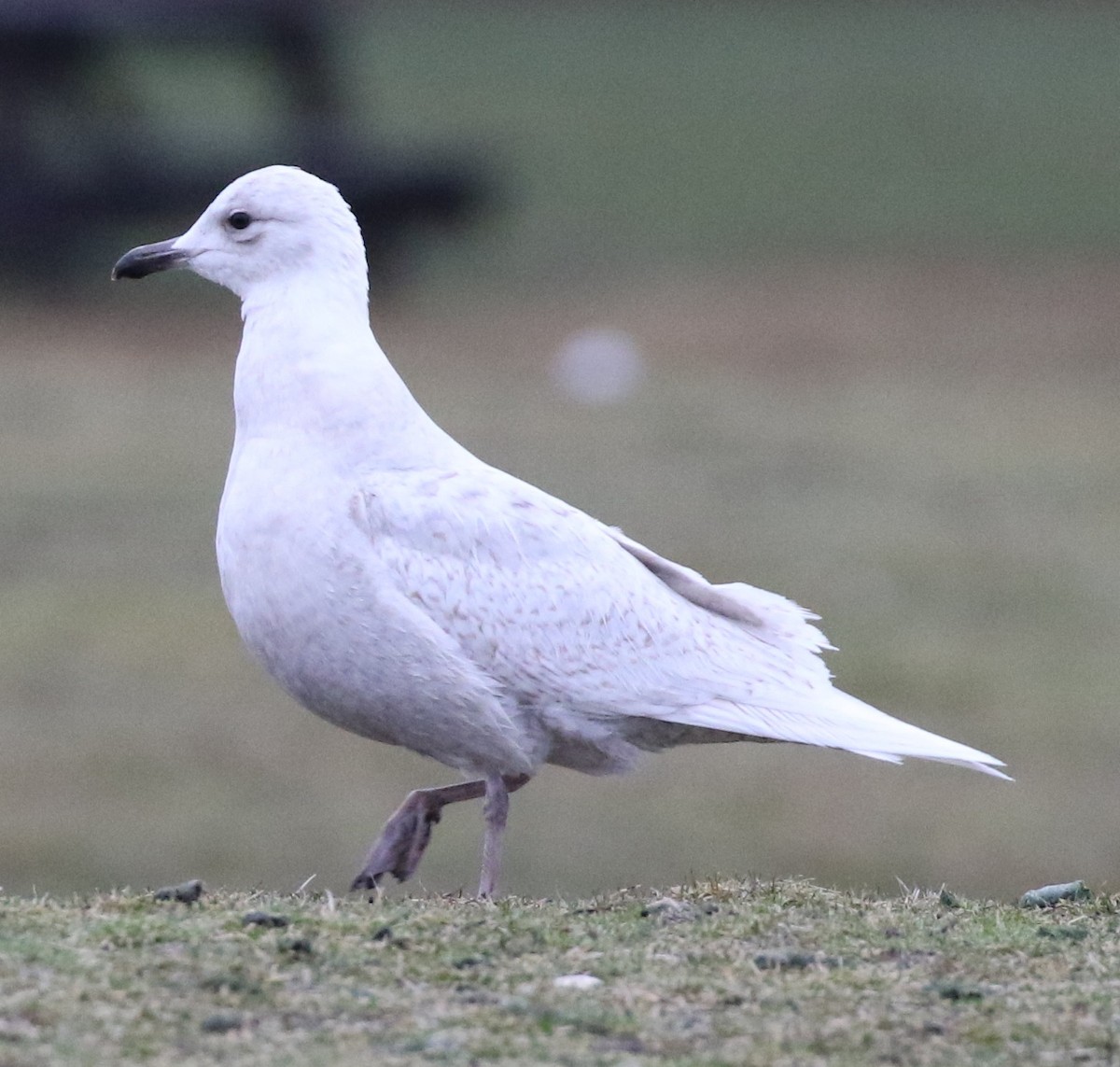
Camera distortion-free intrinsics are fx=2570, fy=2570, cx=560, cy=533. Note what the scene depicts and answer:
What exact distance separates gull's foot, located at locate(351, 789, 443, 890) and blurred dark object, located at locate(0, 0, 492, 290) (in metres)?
21.4

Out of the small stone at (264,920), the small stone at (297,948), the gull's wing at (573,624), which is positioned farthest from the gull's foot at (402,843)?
the small stone at (297,948)

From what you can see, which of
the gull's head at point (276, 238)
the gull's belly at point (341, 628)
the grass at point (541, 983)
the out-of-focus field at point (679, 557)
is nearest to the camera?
the grass at point (541, 983)

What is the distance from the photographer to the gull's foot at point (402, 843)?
23.5 feet

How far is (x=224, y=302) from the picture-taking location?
32375 millimetres

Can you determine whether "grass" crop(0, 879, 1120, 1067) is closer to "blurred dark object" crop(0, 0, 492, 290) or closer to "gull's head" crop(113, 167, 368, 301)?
"gull's head" crop(113, 167, 368, 301)

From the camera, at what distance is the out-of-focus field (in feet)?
44.8

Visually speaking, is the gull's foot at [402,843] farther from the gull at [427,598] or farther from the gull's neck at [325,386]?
the gull's neck at [325,386]

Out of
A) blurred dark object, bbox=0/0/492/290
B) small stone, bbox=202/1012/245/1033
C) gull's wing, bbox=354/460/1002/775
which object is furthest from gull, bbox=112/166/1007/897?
blurred dark object, bbox=0/0/492/290

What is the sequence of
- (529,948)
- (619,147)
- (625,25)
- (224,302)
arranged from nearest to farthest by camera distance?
(529,948) → (224,302) → (619,147) → (625,25)

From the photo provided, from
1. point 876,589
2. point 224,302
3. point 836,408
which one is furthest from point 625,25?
point 876,589

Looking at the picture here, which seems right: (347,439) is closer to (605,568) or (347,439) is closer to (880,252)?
(605,568)

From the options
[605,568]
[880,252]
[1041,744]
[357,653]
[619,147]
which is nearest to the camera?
[357,653]

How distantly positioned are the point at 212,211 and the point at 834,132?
42009 millimetres

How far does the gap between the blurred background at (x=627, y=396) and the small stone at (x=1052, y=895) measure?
5.50 metres
